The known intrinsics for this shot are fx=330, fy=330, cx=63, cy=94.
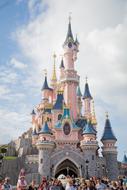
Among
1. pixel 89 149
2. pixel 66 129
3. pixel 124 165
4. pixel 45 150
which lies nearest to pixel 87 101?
pixel 66 129

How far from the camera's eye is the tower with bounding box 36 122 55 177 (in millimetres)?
37906

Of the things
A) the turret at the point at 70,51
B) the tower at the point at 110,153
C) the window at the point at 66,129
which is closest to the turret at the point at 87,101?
the turret at the point at 70,51

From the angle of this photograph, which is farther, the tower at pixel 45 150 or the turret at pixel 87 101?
the turret at pixel 87 101

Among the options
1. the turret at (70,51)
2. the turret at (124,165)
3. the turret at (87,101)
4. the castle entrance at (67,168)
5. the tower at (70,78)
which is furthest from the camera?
the turret at (87,101)

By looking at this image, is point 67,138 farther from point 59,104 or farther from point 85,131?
point 59,104

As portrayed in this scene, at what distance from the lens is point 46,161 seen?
38094 mm

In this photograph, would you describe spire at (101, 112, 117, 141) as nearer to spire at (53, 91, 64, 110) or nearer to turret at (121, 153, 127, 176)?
spire at (53, 91, 64, 110)

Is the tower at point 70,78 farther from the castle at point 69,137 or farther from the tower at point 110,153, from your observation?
the tower at point 110,153

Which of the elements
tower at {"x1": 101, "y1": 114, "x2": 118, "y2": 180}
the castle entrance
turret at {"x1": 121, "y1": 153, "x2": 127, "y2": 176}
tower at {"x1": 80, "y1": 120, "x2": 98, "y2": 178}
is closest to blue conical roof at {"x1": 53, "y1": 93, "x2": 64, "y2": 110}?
tower at {"x1": 80, "y1": 120, "x2": 98, "y2": 178}

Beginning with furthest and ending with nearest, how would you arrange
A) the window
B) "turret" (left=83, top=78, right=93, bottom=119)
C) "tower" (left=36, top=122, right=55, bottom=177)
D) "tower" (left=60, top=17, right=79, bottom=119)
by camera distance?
"turret" (left=83, top=78, right=93, bottom=119) < "tower" (left=60, top=17, right=79, bottom=119) < the window < "tower" (left=36, top=122, right=55, bottom=177)

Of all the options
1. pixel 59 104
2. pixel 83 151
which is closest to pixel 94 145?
pixel 83 151

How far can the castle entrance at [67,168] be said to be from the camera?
3999cm

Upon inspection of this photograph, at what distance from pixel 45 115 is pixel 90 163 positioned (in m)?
10.9


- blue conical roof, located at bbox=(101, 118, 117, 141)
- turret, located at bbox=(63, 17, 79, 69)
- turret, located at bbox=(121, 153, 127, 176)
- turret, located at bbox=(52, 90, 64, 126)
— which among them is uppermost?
turret, located at bbox=(63, 17, 79, 69)
